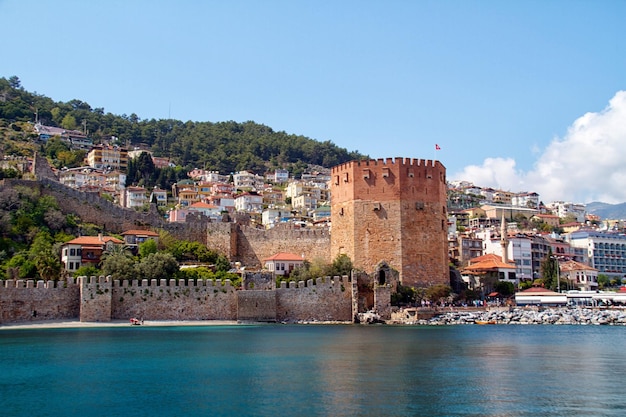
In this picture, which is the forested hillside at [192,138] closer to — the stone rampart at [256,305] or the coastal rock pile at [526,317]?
the stone rampart at [256,305]

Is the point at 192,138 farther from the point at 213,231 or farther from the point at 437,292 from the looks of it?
the point at 437,292

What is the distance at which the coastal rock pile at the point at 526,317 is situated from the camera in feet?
106

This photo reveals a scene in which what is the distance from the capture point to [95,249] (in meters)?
34.1

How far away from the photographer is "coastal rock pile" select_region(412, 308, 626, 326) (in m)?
32.3

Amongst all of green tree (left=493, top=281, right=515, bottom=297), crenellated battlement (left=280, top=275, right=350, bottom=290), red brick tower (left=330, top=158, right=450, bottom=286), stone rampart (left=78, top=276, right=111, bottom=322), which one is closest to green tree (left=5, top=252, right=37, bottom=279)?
stone rampart (left=78, top=276, right=111, bottom=322)

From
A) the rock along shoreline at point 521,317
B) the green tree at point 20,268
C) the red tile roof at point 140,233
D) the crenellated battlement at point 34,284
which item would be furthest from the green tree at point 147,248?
the rock along shoreline at point 521,317

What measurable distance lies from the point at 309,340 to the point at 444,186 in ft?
54.2

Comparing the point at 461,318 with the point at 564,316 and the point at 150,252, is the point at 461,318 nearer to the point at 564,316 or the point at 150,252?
the point at 564,316

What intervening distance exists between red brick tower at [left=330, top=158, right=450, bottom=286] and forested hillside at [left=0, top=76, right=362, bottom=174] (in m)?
54.6

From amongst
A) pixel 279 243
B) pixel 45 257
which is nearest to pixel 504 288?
pixel 279 243

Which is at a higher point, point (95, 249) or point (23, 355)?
point (95, 249)

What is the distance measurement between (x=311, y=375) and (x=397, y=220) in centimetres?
2012

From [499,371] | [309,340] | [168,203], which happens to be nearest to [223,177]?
[168,203]

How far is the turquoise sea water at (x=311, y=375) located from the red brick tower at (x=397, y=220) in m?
9.52
